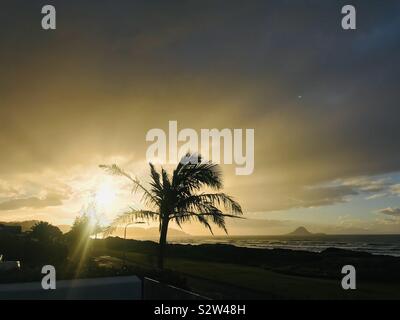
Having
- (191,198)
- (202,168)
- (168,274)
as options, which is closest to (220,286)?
(168,274)

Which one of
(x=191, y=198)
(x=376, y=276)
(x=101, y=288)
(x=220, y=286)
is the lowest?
(x=376, y=276)

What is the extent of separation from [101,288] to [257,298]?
4.62 meters
